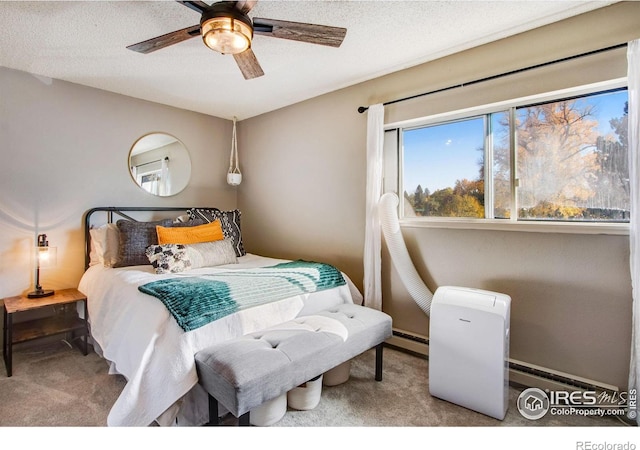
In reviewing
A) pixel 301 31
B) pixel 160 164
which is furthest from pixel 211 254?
pixel 301 31

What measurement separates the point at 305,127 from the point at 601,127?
249 centimetres

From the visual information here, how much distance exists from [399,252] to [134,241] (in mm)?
2322

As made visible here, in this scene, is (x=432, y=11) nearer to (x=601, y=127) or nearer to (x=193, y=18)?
(x=601, y=127)

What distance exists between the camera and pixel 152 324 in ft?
5.91

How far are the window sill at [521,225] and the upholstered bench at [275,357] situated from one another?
95 centimetres

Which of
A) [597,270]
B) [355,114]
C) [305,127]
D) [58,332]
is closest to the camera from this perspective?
[597,270]

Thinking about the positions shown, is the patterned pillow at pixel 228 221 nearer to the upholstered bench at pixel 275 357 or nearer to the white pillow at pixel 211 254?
the white pillow at pixel 211 254

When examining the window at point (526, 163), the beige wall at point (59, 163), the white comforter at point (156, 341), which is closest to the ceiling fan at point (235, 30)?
the window at point (526, 163)

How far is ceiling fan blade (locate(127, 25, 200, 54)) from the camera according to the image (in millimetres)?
1742

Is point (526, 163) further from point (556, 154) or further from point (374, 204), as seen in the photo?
point (374, 204)

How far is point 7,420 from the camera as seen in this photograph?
1846mm

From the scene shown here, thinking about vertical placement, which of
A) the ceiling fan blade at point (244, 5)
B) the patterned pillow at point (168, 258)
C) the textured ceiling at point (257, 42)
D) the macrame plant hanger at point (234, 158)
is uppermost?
the textured ceiling at point (257, 42)

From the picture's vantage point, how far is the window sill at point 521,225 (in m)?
1.91

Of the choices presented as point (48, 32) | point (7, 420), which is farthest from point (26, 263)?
point (48, 32)
